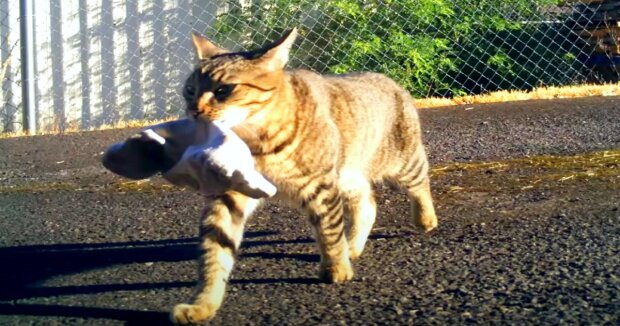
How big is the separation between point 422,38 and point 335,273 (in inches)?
274

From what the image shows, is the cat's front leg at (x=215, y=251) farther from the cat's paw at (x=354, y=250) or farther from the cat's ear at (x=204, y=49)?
the cat's ear at (x=204, y=49)

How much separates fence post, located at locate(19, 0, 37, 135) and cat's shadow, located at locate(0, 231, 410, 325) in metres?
4.53

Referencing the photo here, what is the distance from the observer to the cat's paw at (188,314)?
337 centimetres

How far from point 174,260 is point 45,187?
2.43m

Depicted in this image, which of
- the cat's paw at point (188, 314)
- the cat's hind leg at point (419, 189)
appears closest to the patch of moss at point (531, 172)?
the cat's hind leg at point (419, 189)

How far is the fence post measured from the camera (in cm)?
873

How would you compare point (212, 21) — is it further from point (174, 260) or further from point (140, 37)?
point (174, 260)

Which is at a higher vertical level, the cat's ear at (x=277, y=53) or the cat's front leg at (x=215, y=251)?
the cat's ear at (x=277, y=53)

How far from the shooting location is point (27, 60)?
8.79 m

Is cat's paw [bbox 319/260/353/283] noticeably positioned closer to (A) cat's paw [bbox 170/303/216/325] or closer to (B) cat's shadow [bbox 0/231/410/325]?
(B) cat's shadow [bbox 0/231/410/325]

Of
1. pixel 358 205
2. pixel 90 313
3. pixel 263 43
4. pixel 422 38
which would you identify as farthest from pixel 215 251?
pixel 422 38

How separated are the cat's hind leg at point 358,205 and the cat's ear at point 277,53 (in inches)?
29.2

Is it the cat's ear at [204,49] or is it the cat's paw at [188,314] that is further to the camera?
the cat's ear at [204,49]

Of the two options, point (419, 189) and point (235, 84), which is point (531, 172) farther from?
point (235, 84)
